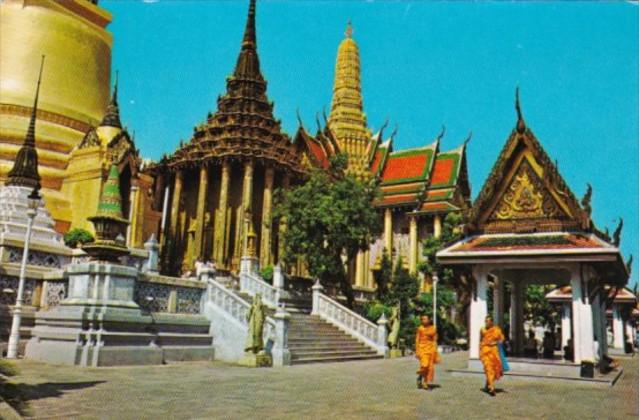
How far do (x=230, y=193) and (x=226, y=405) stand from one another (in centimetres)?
2508

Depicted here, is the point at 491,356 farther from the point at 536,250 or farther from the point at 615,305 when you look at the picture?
the point at 615,305

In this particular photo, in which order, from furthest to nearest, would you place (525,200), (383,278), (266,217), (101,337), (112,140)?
1. (266,217)
2. (383,278)
3. (112,140)
4. (525,200)
5. (101,337)

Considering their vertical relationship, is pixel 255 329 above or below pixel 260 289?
below

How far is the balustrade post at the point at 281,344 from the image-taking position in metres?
15.4

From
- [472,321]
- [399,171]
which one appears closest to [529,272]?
[472,321]

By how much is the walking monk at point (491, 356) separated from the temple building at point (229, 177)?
774 inches

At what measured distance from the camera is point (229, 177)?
31469 mm

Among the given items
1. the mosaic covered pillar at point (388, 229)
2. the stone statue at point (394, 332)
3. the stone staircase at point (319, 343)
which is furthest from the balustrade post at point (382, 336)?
the mosaic covered pillar at point (388, 229)

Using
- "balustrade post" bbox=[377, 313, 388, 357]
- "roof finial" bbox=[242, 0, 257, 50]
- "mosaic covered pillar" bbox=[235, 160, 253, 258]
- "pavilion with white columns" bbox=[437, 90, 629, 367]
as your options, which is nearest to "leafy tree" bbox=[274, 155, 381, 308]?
"balustrade post" bbox=[377, 313, 388, 357]

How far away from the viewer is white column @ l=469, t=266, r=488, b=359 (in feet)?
45.5

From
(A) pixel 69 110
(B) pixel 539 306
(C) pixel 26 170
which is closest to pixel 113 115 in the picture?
(A) pixel 69 110

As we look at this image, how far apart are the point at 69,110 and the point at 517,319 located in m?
22.6

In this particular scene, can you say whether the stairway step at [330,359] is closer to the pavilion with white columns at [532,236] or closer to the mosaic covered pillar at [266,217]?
the pavilion with white columns at [532,236]

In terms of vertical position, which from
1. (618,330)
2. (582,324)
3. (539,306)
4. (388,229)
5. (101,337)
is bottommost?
(101,337)
